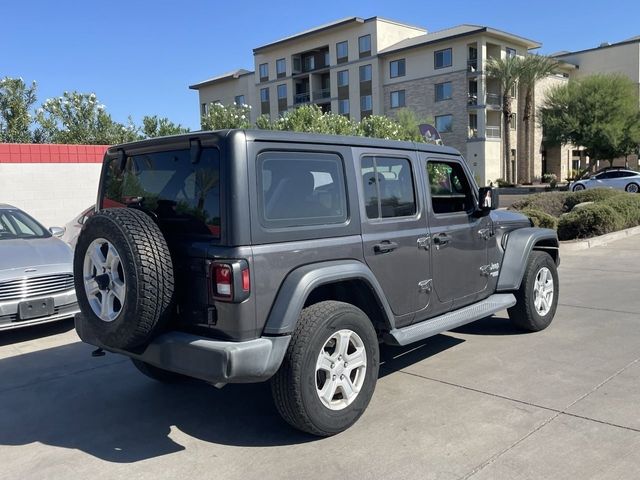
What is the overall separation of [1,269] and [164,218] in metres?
3.33

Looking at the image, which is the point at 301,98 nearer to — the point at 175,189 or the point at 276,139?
the point at 175,189

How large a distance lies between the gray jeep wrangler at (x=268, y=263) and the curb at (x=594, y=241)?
8.54m

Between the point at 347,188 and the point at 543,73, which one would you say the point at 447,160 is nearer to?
the point at 347,188

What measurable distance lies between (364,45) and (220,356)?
5381cm

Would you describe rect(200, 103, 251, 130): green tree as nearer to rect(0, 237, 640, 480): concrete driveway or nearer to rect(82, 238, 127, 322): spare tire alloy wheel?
rect(0, 237, 640, 480): concrete driveway

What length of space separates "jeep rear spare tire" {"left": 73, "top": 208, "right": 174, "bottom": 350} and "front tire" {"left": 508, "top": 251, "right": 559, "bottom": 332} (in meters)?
3.77

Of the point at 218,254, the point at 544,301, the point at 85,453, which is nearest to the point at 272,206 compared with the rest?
the point at 218,254

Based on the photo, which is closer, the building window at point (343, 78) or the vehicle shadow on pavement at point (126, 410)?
the vehicle shadow on pavement at point (126, 410)

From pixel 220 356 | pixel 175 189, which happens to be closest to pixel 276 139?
pixel 175 189

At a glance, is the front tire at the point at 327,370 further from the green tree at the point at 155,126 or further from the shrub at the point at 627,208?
the green tree at the point at 155,126

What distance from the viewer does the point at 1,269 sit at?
20.5 feet

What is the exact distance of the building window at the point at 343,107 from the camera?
55906 millimetres

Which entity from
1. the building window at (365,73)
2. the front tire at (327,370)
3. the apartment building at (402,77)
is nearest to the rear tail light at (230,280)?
the front tire at (327,370)

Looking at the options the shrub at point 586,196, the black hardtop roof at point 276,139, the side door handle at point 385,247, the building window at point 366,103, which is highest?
the building window at point 366,103
